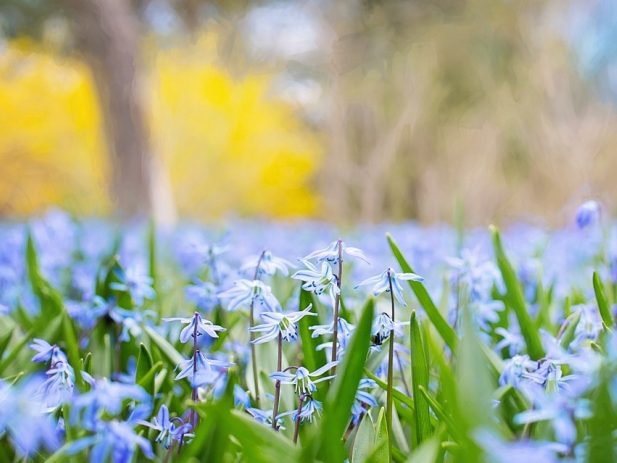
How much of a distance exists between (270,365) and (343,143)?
12.5 meters

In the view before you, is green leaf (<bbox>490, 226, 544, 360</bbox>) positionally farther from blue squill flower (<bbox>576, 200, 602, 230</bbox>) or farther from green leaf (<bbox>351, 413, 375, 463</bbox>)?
green leaf (<bbox>351, 413, 375, 463</bbox>)

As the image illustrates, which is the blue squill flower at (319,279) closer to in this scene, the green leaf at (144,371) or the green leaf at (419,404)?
the green leaf at (419,404)

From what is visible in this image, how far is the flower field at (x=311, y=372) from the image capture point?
65 centimetres

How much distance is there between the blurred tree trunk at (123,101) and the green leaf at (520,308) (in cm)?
838

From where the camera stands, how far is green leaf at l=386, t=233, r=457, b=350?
113 centimetres

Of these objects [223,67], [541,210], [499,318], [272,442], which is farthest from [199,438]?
[223,67]

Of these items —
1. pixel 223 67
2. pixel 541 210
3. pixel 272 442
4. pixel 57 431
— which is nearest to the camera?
pixel 272 442

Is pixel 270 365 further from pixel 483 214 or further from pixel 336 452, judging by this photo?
pixel 483 214

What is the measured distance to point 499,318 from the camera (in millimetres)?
1527

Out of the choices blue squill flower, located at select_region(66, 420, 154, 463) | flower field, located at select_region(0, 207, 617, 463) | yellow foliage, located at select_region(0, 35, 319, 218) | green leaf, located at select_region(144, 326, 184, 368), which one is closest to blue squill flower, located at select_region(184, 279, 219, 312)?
flower field, located at select_region(0, 207, 617, 463)

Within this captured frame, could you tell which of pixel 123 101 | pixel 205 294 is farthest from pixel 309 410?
pixel 123 101

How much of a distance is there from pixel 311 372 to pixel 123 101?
943 centimetres

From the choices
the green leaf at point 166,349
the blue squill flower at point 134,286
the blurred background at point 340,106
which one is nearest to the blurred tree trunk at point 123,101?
the blurred background at point 340,106

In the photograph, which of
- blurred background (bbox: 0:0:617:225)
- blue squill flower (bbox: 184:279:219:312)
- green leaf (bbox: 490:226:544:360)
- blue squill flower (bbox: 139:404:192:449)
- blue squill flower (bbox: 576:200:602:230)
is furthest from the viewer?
blurred background (bbox: 0:0:617:225)
